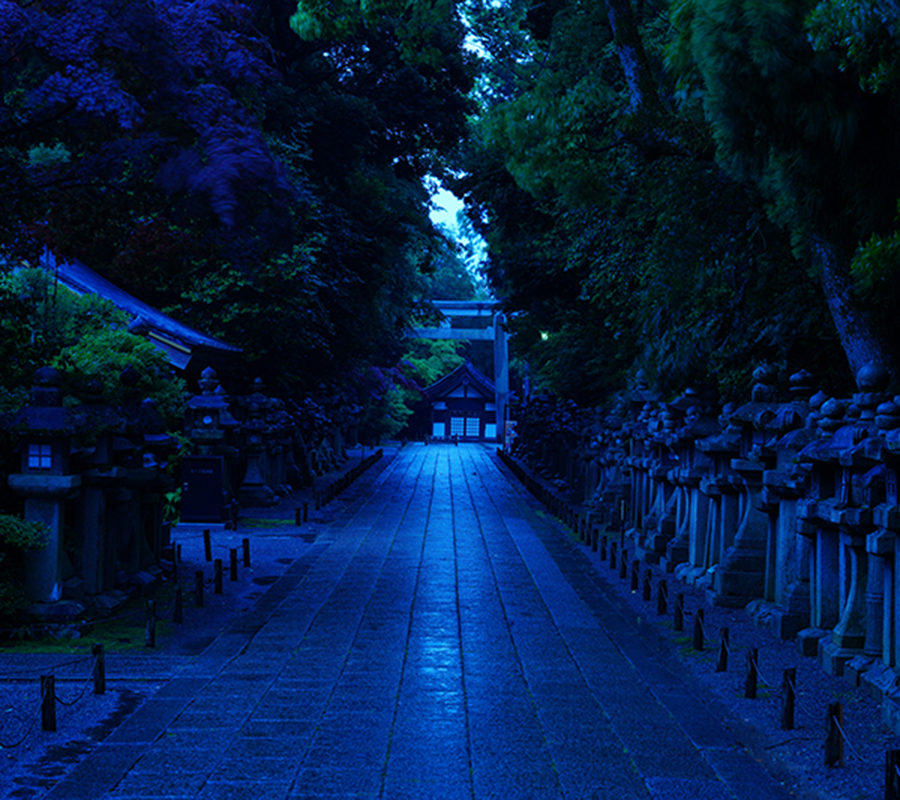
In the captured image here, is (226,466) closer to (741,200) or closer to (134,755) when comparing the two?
(741,200)

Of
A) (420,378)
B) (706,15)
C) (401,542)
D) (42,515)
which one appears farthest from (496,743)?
(420,378)

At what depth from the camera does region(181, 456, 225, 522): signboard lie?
18.2 m

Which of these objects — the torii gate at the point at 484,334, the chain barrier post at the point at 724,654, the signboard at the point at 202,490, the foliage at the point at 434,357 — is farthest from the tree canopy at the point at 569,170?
the foliage at the point at 434,357

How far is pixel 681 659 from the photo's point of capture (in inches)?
359

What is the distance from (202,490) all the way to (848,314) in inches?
461

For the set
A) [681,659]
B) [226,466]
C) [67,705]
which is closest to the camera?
[67,705]

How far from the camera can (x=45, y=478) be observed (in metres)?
9.60

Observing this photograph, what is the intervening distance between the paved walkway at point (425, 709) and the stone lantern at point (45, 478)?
179 cm

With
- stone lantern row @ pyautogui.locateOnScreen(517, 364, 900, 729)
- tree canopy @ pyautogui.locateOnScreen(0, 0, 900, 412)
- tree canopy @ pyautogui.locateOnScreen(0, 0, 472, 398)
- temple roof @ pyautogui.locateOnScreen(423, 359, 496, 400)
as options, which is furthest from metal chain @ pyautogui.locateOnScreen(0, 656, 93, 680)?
temple roof @ pyautogui.locateOnScreen(423, 359, 496, 400)

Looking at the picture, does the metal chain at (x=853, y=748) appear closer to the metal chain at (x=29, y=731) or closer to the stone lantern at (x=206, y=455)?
the metal chain at (x=29, y=731)

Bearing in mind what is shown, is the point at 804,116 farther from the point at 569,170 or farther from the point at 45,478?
the point at 45,478

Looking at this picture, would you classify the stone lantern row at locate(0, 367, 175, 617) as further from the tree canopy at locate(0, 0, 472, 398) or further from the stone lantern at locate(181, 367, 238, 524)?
the stone lantern at locate(181, 367, 238, 524)

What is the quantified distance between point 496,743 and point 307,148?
19297 mm

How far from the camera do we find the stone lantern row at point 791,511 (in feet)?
25.8
